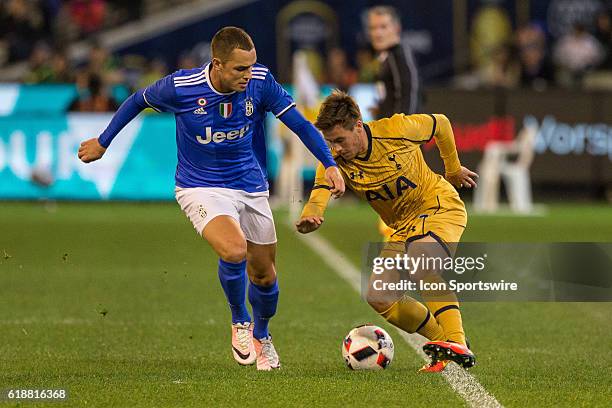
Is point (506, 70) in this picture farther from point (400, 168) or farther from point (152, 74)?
point (400, 168)

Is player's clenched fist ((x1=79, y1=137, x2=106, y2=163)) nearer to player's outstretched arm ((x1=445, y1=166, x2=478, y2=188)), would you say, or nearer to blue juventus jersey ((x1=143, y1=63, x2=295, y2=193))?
blue juventus jersey ((x1=143, y1=63, x2=295, y2=193))

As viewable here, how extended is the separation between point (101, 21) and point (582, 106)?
9597 millimetres

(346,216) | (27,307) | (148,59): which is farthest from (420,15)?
(27,307)

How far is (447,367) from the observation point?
23.8 feet

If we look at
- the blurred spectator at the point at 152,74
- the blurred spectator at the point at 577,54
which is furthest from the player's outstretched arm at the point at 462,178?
the blurred spectator at the point at 577,54

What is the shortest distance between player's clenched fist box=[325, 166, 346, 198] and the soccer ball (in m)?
0.89

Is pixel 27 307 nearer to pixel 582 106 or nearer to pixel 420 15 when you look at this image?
pixel 582 106

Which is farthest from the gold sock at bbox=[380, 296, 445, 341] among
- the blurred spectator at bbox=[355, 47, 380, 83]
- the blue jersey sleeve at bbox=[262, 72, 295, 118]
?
the blurred spectator at bbox=[355, 47, 380, 83]

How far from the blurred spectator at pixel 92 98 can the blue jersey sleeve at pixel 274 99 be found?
1265cm

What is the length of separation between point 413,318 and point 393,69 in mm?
3245

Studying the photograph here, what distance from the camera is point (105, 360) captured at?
7504 millimetres

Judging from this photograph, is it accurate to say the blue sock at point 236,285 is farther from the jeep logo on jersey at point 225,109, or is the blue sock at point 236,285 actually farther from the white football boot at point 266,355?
the jeep logo on jersey at point 225,109

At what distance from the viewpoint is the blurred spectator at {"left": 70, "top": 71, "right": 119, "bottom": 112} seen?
19.7 meters

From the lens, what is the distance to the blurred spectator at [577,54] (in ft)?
75.8
